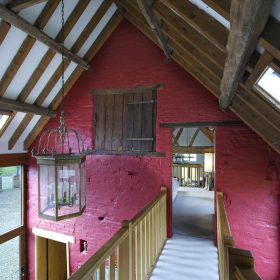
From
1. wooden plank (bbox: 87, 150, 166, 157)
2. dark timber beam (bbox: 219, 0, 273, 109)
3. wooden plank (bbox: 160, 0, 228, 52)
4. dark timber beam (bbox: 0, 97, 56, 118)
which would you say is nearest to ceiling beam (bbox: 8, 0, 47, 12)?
dark timber beam (bbox: 0, 97, 56, 118)

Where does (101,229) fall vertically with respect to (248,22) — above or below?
below

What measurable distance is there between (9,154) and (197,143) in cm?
852

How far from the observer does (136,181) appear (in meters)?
4.70

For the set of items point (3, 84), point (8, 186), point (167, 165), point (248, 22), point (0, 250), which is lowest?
point (0, 250)

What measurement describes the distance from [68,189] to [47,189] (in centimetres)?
31

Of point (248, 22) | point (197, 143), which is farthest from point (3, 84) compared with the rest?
point (197, 143)

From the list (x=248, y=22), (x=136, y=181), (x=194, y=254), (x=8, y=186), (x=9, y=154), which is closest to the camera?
(x=248, y=22)

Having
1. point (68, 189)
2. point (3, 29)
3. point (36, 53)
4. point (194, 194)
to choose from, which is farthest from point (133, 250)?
point (194, 194)

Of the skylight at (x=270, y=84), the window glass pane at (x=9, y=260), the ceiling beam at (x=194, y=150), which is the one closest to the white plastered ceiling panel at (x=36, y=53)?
the window glass pane at (x=9, y=260)

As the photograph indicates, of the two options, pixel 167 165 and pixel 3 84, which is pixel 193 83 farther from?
pixel 3 84

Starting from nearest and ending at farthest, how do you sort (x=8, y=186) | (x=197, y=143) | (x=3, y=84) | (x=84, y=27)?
(x=3, y=84) → (x=84, y=27) → (x=8, y=186) → (x=197, y=143)

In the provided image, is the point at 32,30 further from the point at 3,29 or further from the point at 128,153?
the point at 128,153

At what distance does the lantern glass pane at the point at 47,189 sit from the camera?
10.1 feet

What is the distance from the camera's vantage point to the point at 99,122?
198 inches
